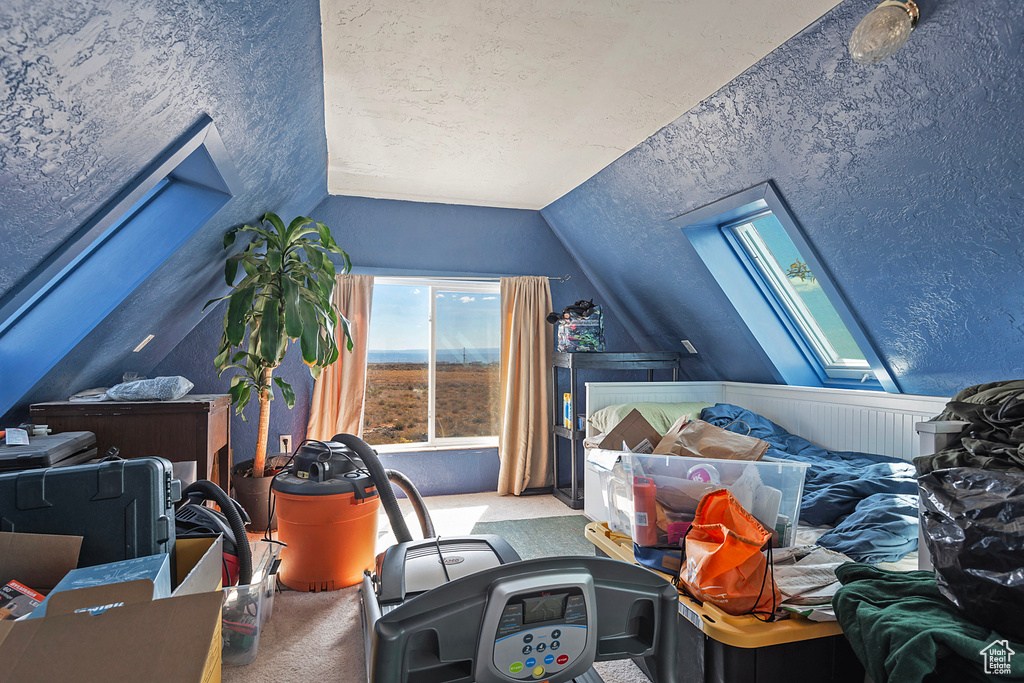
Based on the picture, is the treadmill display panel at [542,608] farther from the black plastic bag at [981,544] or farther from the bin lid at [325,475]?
the bin lid at [325,475]

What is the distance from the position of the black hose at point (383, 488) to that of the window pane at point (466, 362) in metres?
1.92

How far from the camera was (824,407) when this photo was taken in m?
3.36

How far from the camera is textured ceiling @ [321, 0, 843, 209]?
6.29 feet

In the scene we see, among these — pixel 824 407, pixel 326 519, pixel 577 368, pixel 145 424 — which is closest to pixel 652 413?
pixel 577 368

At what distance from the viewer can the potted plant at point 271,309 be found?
118 inches

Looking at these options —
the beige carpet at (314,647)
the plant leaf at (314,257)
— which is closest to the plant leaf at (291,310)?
the plant leaf at (314,257)

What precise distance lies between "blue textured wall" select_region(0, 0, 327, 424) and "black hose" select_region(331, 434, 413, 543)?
4.11ft

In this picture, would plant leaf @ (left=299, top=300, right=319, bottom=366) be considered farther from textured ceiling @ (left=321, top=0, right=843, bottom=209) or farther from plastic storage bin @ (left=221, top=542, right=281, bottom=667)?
plastic storage bin @ (left=221, top=542, right=281, bottom=667)

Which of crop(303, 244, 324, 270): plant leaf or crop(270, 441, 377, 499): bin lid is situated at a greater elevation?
crop(303, 244, 324, 270): plant leaf

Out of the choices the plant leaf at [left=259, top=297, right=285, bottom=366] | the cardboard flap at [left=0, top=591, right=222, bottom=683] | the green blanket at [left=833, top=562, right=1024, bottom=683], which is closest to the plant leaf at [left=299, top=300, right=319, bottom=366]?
the plant leaf at [left=259, top=297, right=285, bottom=366]

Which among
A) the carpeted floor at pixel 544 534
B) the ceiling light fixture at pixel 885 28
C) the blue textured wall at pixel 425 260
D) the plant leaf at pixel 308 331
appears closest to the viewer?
the ceiling light fixture at pixel 885 28

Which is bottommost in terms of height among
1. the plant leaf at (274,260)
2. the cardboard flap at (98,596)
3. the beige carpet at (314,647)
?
the beige carpet at (314,647)

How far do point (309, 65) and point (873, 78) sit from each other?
6.73ft

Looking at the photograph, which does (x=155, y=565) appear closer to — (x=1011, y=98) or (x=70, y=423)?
(x=70, y=423)
